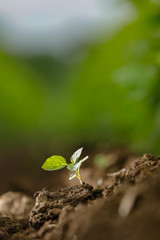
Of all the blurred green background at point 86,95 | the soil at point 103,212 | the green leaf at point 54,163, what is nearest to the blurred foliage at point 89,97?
the blurred green background at point 86,95

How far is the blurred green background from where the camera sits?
8.52ft

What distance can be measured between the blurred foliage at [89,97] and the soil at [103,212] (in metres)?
1.42

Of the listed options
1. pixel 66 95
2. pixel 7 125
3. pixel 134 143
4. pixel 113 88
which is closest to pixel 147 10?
pixel 113 88

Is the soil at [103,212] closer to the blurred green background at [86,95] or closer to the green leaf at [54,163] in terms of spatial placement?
the green leaf at [54,163]

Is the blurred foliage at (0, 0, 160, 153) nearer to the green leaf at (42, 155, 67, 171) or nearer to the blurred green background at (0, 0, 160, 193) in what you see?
the blurred green background at (0, 0, 160, 193)

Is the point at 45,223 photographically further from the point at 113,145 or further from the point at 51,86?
the point at 51,86

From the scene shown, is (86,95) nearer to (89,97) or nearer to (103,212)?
(89,97)

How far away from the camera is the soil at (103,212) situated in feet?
2.90

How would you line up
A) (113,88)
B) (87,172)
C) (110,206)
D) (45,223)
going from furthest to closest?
(113,88) < (87,172) < (45,223) < (110,206)

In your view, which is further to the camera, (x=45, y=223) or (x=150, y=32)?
(x=150, y=32)

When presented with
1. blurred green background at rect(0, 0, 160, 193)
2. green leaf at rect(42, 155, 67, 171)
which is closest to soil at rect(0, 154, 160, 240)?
green leaf at rect(42, 155, 67, 171)

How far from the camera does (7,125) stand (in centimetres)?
348

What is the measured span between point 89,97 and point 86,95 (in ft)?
0.13

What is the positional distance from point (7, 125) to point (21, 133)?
16 cm
